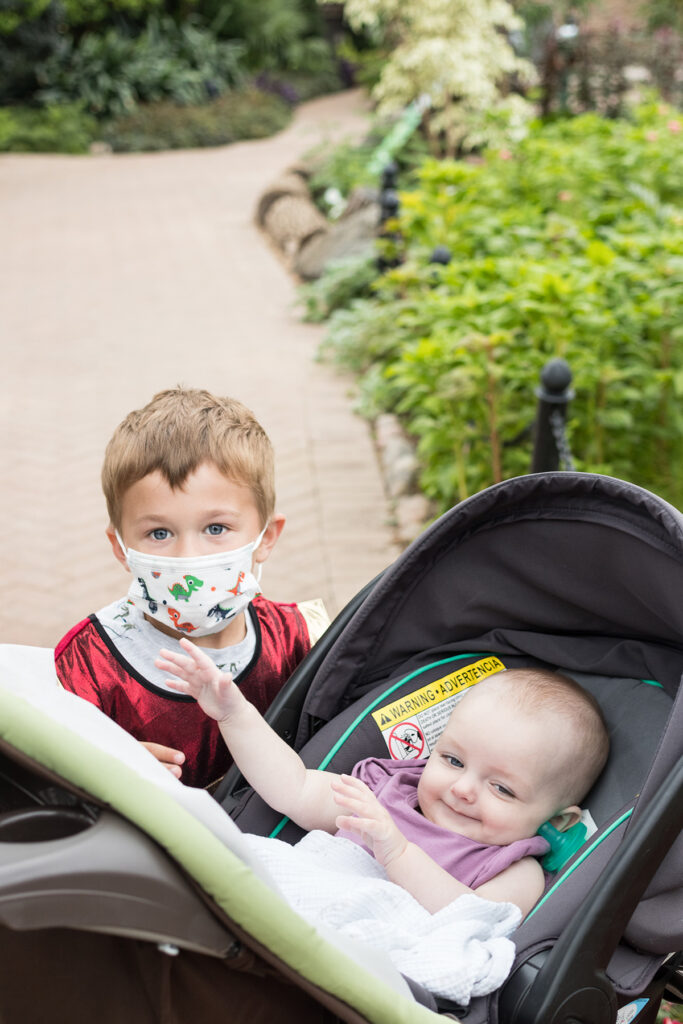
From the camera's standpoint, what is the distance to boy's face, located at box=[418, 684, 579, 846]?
185 centimetres

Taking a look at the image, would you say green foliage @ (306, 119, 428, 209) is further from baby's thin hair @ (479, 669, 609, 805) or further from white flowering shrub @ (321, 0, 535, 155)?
baby's thin hair @ (479, 669, 609, 805)

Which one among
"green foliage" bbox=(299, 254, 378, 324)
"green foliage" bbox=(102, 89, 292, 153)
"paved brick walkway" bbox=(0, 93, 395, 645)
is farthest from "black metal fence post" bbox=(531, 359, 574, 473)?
"green foliage" bbox=(102, 89, 292, 153)

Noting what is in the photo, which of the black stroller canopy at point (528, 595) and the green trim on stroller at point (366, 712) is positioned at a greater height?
the black stroller canopy at point (528, 595)

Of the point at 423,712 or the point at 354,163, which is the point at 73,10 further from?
the point at 423,712

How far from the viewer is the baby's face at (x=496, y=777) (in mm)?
1849

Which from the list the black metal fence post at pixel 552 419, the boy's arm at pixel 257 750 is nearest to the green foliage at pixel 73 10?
the black metal fence post at pixel 552 419

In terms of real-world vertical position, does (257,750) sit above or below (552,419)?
below

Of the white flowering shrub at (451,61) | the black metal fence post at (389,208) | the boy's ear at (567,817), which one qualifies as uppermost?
the white flowering shrub at (451,61)

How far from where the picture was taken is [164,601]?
1883 mm

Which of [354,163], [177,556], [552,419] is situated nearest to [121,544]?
[177,556]

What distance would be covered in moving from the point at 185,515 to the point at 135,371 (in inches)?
212

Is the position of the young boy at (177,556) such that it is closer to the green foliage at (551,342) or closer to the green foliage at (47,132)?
the green foliage at (551,342)

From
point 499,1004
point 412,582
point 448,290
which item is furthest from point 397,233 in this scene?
point 499,1004

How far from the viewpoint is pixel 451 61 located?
381 inches
